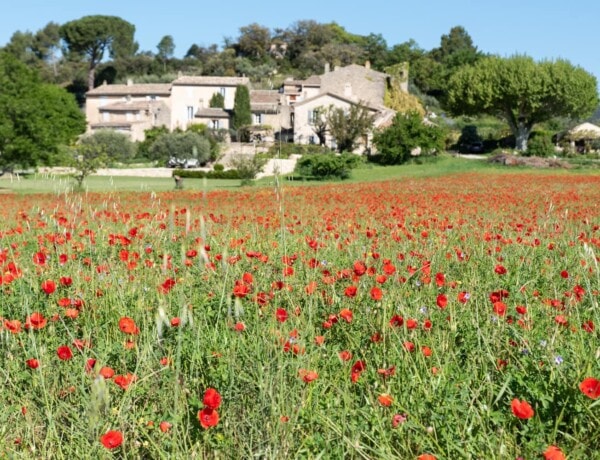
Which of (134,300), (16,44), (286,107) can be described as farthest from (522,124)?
(16,44)

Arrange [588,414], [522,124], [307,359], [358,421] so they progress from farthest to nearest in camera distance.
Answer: [522,124]
[307,359]
[358,421]
[588,414]

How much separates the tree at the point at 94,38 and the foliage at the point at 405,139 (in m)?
73.8

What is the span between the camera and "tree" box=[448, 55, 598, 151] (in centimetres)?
5997

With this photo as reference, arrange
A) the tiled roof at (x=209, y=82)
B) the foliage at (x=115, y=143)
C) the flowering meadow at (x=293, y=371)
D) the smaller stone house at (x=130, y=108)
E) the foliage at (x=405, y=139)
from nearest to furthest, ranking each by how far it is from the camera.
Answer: the flowering meadow at (x=293, y=371) → the foliage at (x=405, y=139) → the foliage at (x=115, y=143) → the smaller stone house at (x=130, y=108) → the tiled roof at (x=209, y=82)

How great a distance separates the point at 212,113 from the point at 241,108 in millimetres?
4334

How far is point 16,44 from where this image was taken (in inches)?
4033

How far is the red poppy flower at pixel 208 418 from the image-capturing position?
7.31ft

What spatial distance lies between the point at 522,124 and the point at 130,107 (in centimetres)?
4307

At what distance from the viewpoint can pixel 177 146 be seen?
55281 millimetres

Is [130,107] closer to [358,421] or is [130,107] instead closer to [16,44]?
[16,44]

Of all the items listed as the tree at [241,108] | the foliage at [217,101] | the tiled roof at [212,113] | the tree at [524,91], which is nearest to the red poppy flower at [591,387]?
the tree at [524,91]

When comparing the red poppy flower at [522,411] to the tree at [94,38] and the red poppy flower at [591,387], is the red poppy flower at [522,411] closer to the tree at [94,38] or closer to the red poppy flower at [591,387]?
the red poppy flower at [591,387]

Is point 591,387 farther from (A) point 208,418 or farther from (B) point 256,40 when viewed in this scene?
(B) point 256,40

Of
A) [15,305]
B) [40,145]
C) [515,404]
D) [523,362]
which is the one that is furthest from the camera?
[40,145]
